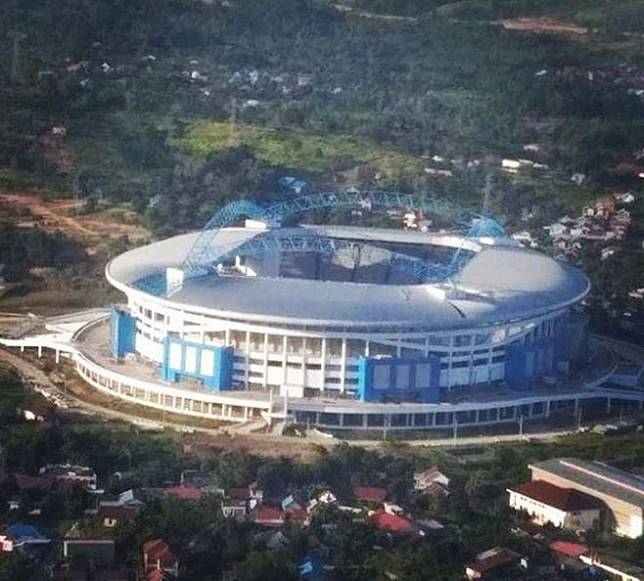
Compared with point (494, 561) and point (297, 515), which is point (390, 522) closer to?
point (297, 515)

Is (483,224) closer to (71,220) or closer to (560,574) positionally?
(71,220)

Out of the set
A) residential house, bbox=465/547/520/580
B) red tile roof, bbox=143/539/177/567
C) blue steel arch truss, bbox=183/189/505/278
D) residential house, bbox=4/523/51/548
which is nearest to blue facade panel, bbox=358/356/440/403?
blue steel arch truss, bbox=183/189/505/278

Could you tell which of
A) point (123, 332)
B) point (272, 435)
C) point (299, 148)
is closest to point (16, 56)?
point (299, 148)

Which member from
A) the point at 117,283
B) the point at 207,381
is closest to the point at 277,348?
the point at 207,381

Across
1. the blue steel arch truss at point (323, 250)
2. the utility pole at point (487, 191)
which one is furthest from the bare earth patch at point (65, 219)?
the blue steel arch truss at point (323, 250)

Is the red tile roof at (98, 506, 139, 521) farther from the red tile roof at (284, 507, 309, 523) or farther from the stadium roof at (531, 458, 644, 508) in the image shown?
the stadium roof at (531, 458, 644, 508)

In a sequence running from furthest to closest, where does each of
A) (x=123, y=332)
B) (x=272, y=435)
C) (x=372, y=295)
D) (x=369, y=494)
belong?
(x=123, y=332), (x=372, y=295), (x=272, y=435), (x=369, y=494)

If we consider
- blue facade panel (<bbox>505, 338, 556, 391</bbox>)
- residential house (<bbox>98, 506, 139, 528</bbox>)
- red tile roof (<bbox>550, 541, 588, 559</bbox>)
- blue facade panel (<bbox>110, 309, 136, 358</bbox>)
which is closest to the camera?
residential house (<bbox>98, 506, 139, 528</bbox>)
